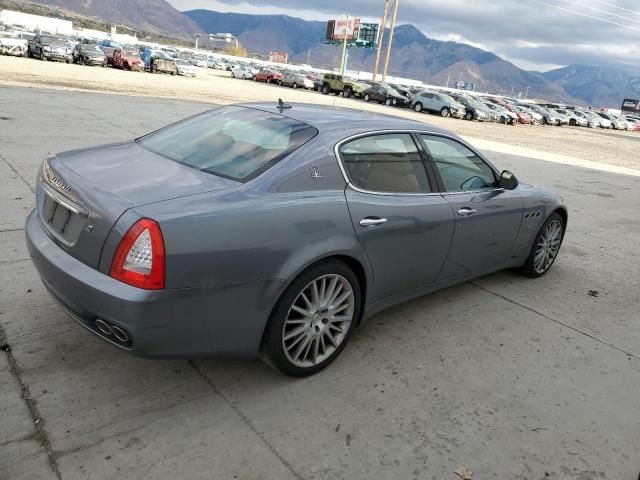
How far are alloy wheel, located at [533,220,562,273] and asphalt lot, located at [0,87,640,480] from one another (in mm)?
635

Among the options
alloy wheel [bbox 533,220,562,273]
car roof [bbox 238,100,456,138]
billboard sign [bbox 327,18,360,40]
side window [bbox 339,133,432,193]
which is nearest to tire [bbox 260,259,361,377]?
side window [bbox 339,133,432,193]

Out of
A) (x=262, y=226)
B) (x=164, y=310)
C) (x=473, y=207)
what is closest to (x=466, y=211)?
(x=473, y=207)

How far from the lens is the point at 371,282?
3193mm

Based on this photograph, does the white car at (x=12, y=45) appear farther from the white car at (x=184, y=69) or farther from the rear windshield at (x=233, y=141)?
the rear windshield at (x=233, y=141)

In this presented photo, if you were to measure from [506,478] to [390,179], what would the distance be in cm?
184

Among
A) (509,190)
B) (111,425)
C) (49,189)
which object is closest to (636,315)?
(509,190)

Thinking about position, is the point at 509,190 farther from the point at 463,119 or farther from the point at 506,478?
the point at 463,119

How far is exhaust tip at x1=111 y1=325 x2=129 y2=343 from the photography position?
2328 millimetres

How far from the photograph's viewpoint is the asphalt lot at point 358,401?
7.72ft

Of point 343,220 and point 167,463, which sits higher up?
point 343,220

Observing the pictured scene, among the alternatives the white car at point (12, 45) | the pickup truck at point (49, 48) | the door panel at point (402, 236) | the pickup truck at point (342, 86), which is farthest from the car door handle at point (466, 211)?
the white car at point (12, 45)

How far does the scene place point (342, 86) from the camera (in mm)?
40844

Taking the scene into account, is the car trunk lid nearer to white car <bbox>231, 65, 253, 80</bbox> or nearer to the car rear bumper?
the car rear bumper

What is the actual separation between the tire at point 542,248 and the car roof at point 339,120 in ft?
5.27
